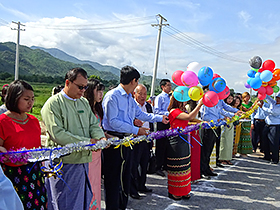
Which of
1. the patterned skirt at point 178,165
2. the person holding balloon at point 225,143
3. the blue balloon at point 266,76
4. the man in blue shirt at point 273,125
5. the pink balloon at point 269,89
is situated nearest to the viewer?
the patterned skirt at point 178,165

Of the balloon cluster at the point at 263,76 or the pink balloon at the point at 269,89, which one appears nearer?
the balloon cluster at the point at 263,76

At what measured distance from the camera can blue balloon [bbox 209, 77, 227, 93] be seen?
423 cm

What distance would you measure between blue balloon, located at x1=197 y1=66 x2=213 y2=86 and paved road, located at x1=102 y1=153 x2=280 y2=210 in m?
2.00

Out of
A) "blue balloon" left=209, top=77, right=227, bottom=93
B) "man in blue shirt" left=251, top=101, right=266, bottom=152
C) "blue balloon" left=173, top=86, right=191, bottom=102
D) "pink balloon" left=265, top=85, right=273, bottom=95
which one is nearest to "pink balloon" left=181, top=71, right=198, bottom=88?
"blue balloon" left=173, top=86, right=191, bottom=102

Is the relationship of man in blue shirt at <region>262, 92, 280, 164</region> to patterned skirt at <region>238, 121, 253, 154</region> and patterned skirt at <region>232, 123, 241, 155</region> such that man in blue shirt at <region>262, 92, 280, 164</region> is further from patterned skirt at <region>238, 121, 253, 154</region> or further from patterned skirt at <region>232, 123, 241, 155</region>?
patterned skirt at <region>232, 123, 241, 155</region>

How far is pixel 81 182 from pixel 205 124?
2.98m

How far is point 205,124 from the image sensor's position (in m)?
4.91

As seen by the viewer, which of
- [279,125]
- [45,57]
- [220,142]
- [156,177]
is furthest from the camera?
A: [45,57]

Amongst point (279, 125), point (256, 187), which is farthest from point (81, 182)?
point (279, 125)

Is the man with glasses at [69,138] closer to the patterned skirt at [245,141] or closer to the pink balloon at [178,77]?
the pink balloon at [178,77]

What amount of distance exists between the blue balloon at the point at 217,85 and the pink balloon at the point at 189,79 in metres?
0.38

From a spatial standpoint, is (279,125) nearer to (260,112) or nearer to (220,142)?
(260,112)

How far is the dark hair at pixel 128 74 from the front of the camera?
3369 mm

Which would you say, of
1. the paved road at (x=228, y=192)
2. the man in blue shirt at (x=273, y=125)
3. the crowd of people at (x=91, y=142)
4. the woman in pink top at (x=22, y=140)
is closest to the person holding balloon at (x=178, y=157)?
the crowd of people at (x=91, y=142)
